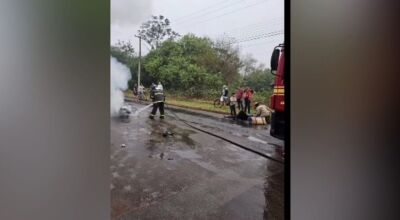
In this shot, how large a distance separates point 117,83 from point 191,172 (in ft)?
2.25

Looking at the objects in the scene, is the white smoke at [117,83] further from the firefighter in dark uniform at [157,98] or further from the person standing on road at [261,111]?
the person standing on road at [261,111]

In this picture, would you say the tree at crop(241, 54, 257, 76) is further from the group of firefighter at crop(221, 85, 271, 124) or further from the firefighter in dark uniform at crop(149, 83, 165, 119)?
the firefighter in dark uniform at crop(149, 83, 165, 119)

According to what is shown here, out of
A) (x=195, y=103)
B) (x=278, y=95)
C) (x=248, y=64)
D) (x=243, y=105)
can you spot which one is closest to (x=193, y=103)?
(x=195, y=103)

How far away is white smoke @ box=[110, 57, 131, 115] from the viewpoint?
1854 mm

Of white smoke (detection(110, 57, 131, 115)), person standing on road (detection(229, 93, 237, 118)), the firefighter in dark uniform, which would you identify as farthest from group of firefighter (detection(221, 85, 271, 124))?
white smoke (detection(110, 57, 131, 115))

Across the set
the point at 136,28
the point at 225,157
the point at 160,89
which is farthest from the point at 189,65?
the point at 225,157

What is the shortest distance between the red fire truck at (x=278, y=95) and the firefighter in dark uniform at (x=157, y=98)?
707mm

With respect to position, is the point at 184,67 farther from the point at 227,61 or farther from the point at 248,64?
the point at 248,64

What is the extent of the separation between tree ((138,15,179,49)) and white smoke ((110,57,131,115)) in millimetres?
214

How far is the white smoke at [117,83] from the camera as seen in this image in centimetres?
185
